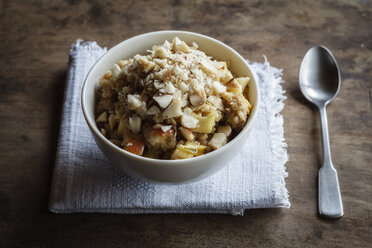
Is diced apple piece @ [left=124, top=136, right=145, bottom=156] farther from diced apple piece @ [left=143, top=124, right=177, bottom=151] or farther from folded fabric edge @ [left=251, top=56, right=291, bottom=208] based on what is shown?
folded fabric edge @ [left=251, top=56, right=291, bottom=208]

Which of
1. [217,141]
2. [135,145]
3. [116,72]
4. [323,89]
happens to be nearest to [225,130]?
[217,141]

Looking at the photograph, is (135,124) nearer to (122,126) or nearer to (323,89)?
(122,126)

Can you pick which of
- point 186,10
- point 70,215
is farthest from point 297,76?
point 70,215

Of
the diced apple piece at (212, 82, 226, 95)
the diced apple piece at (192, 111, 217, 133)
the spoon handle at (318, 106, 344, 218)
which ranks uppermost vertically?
the diced apple piece at (212, 82, 226, 95)

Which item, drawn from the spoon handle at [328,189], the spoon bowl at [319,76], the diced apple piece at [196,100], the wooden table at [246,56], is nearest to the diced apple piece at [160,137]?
the diced apple piece at [196,100]

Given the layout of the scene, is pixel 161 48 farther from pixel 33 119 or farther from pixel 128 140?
pixel 33 119

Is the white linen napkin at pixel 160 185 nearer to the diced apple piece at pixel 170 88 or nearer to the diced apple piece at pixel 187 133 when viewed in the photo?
the diced apple piece at pixel 187 133

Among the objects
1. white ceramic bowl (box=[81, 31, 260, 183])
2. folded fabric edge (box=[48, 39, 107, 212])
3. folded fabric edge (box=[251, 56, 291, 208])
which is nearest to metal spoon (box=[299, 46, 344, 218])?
folded fabric edge (box=[251, 56, 291, 208])
